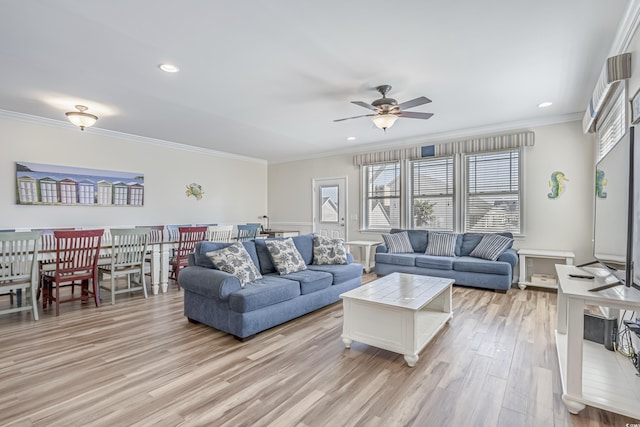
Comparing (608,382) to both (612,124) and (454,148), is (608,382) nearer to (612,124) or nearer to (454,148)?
(612,124)

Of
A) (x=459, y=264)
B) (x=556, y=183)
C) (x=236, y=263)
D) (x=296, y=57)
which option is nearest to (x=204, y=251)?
(x=236, y=263)

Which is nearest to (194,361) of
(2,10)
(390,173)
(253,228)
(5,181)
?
(2,10)

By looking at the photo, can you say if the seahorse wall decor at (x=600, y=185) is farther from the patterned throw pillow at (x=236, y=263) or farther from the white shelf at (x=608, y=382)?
the patterned throw pillow at (x=236, y=263)

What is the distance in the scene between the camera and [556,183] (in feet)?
15.9

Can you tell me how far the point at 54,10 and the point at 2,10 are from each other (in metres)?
0.38

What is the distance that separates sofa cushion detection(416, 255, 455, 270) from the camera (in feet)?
16.2

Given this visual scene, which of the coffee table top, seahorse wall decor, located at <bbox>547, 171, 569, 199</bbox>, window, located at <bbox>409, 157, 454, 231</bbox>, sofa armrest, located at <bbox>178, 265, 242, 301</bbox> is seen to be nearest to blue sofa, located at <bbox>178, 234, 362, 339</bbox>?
sofa armrest, located at <bbox>178, 265, 242, 301</bbox>

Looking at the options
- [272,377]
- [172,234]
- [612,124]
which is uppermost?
[612,124]

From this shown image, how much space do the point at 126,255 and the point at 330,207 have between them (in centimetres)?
438

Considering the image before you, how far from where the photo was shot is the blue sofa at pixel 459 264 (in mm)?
4551

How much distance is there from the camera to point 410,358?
2379mm

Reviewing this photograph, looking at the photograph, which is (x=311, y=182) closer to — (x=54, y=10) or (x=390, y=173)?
(x=390, y=173)

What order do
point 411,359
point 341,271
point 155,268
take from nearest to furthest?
point 411,359, point 341,271, point 155,268

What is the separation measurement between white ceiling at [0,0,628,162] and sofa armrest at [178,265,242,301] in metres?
2.04
